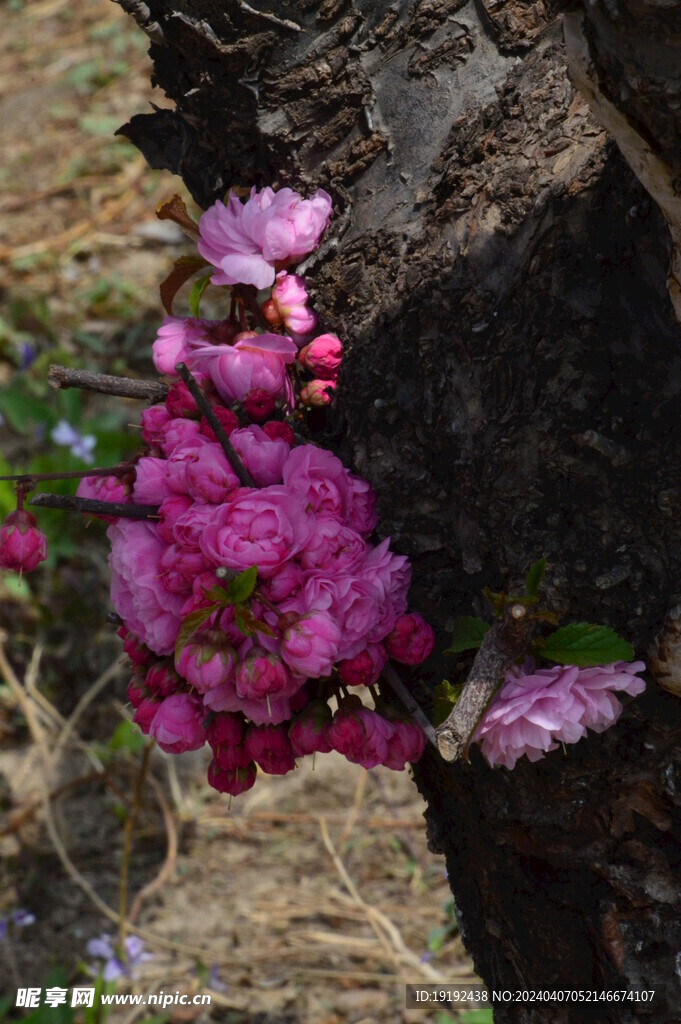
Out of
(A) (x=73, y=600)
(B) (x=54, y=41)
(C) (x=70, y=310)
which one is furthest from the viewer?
(B) (x=54, y=41)

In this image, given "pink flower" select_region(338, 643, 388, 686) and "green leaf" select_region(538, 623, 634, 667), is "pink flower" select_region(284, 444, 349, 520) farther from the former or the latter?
"green leaf" select_region(538, 623, 634, 667)

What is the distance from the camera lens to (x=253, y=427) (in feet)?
4.12

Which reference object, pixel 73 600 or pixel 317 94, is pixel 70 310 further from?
pixel 317 94

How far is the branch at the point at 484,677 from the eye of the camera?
106cm

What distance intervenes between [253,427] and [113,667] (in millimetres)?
1962

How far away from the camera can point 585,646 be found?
111cm

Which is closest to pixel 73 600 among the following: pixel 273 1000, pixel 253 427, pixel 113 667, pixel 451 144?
pixel 113 667

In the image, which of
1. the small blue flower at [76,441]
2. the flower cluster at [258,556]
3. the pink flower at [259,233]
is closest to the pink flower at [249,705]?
the flower cluster at [258,556]

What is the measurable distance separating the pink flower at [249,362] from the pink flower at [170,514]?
0.59ft

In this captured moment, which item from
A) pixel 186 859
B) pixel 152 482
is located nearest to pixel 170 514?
pixel 152 482

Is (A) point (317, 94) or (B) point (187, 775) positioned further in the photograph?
(B) point (187, 775)

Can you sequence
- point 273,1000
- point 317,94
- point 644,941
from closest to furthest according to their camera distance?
point 644,941 → point 317,94 → point 273,1000

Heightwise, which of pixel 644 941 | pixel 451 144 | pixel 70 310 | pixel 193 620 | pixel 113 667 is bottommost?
pixel 113 667

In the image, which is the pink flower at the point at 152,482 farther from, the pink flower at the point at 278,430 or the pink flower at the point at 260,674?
the pink flower at the point at 260,674
